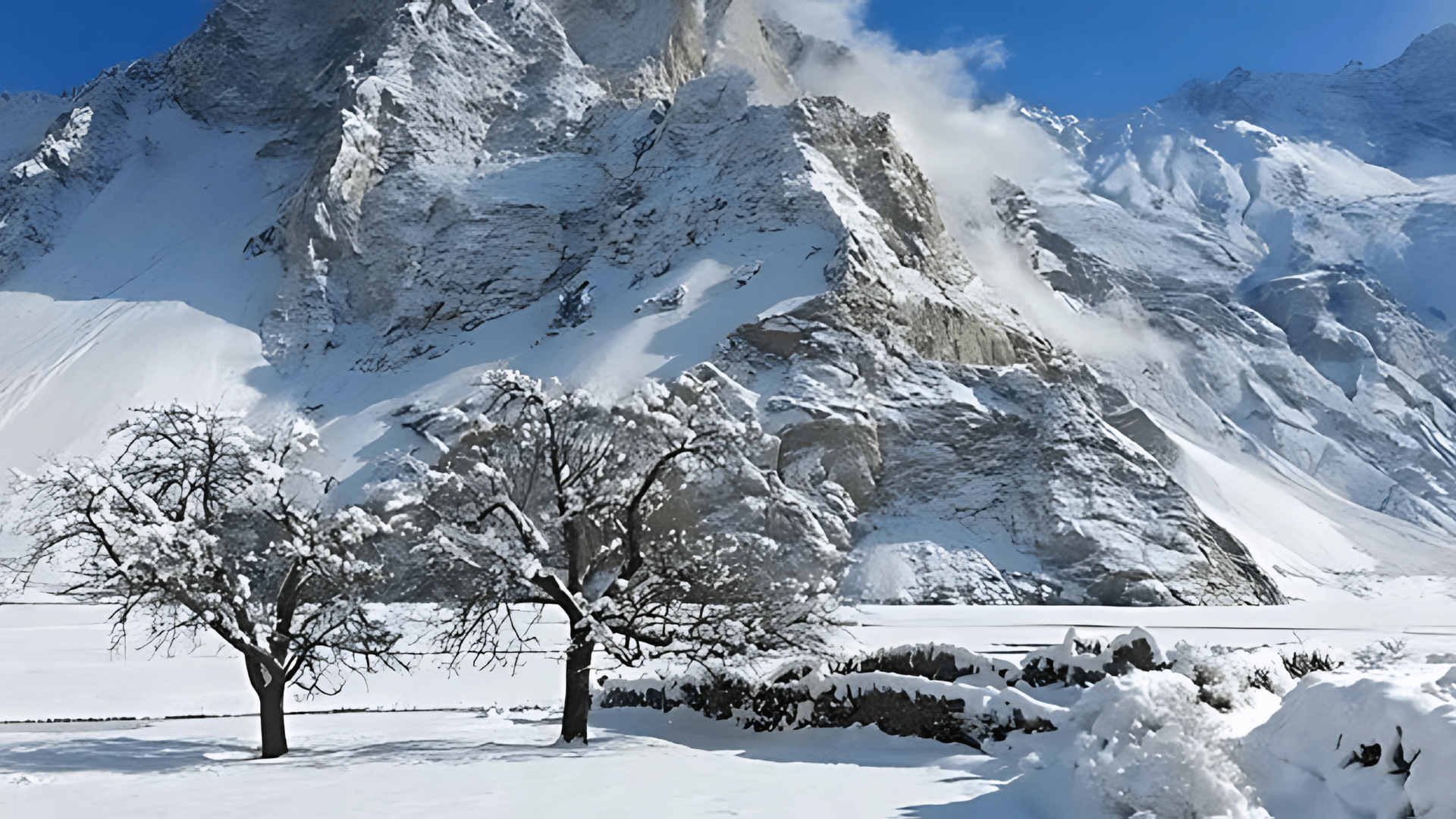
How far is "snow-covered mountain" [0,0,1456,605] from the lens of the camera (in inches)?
1777

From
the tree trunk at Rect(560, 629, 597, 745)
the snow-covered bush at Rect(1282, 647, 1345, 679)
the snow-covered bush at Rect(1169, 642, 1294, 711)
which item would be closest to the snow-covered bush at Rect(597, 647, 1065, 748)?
the snow-covered bush at Rect(1169, 642, 1294, 711)

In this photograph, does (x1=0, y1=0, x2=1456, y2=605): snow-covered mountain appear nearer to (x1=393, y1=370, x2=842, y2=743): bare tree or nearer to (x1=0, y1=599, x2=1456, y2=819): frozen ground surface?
(x1=0, y1=599, x2=1456, y2=819): frozen ground surface

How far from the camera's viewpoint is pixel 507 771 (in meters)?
11.1

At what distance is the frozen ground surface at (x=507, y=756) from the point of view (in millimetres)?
6930

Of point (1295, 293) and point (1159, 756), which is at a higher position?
point (1295, 293)

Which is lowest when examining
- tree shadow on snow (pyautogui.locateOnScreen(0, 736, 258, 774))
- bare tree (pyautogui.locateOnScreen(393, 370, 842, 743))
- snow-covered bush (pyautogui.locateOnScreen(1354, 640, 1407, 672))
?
snow-covered bush (pyautogui.locateOnScreen(1354, 640, 1407, 672))

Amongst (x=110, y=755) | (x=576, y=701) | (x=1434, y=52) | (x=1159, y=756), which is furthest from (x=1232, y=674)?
(x=1434, y=52)

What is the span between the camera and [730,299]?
168 ft

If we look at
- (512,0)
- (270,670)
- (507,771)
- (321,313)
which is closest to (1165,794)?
(507,771)

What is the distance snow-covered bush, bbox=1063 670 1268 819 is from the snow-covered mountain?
32.8 m

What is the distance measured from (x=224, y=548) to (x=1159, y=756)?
40.5ft

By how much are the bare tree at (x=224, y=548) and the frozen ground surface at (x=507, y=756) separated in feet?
4.99

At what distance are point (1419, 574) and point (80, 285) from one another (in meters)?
80.5

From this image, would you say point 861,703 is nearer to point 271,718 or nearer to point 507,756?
point 507,756
